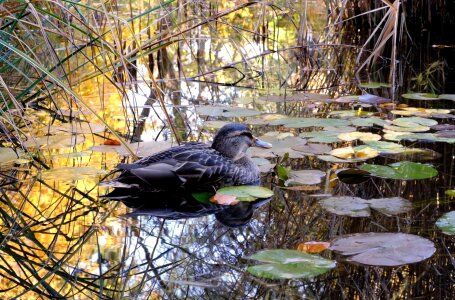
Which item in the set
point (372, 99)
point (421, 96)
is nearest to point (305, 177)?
point (372, 99)

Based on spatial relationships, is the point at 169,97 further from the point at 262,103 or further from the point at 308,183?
the point at 308,183

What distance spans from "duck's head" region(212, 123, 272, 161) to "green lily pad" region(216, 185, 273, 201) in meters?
0.26

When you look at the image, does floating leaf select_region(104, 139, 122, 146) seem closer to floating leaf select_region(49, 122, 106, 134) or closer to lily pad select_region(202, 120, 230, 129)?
floating leaf select_region(49, 122, 106, 134)

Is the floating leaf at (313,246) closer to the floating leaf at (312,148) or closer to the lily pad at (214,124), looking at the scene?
the floating leaf at (312,148)

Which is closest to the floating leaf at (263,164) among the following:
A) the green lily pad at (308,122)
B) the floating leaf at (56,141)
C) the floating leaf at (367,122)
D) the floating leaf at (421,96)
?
the green lily pad at (308,122)

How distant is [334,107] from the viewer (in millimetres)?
6148

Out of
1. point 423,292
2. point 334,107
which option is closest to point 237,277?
point 423,292

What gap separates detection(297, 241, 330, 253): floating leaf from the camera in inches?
128

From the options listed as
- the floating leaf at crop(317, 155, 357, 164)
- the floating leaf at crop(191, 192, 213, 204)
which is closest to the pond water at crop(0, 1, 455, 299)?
the floating leaf at crop(317, 155, 357, 164)

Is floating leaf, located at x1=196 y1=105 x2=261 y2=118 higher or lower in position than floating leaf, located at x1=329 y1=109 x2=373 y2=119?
higher

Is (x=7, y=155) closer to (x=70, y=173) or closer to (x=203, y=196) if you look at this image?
(x=70, y=173)

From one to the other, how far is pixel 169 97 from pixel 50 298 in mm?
3796

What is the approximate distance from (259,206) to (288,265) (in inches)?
35.4

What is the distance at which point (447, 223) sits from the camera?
11.5 feet
